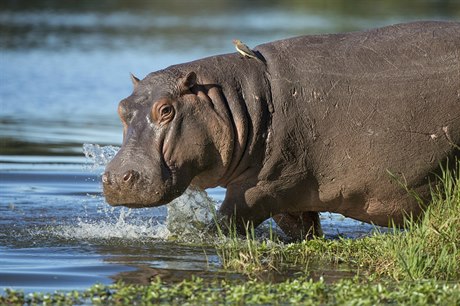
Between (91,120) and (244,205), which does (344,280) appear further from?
(91,120)

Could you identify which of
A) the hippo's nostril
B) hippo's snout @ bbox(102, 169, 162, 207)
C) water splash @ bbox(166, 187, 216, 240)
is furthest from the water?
the hippo's nostril

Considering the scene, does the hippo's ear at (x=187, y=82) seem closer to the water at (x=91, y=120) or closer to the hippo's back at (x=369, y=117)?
the hippo's back at (x=369, y=117)

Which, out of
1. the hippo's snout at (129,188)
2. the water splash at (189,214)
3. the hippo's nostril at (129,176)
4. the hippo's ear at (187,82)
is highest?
→ the hippo's ear at (187,82)

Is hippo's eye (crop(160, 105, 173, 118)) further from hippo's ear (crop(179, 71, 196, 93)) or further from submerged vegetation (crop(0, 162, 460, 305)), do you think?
submerged vegetation (crop(0, 162, 460, 305))

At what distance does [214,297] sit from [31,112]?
10.6 meters

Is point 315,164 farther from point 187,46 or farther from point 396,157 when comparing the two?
point 187,46

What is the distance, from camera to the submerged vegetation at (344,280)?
19.4 ft

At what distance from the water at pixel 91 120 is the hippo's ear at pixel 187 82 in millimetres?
801

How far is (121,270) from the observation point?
6.88 metres

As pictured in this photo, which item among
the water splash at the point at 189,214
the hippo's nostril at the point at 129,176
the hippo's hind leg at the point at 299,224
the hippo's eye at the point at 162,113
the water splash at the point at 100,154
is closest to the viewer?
the hippo's nostril at the point at 129,176

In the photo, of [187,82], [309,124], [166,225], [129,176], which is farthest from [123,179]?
[309,124]

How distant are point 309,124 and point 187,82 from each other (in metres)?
0.82

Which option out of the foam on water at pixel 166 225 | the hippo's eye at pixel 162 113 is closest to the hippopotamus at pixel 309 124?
the hippo's eye at pixel 162 113

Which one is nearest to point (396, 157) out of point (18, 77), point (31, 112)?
point (31, 112)
